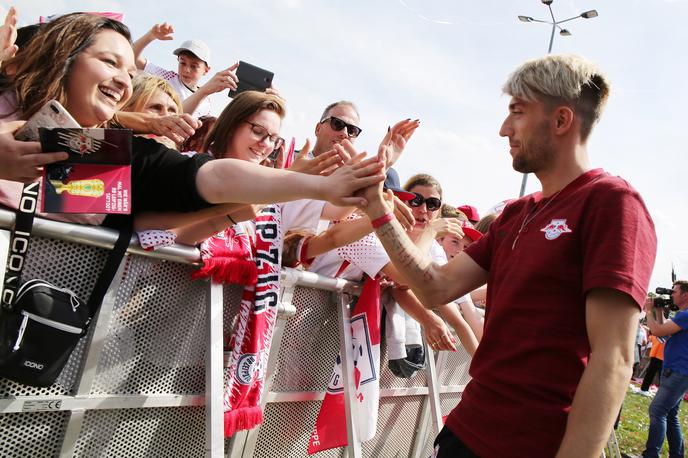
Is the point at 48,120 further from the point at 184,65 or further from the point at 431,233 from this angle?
the point at 184,65

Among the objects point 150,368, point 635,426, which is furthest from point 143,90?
point 635,426

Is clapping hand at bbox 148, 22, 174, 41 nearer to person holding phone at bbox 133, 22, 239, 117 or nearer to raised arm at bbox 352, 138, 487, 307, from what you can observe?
person holding phone at bbox 133, 22, 239, 117

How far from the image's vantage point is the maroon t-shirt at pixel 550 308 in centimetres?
185

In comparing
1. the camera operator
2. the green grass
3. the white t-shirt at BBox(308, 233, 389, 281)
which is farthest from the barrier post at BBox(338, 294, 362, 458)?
the green grass

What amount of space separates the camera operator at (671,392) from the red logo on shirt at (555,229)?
6.76m

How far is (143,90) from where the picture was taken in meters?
3.48

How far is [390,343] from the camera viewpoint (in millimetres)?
3875

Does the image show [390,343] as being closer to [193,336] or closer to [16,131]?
[193,336]

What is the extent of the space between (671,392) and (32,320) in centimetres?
807

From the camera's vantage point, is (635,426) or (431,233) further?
(635,426)

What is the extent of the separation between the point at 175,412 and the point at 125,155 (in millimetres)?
1186

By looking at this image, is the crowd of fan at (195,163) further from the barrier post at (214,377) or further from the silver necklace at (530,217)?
the silver necklace at (530,217)

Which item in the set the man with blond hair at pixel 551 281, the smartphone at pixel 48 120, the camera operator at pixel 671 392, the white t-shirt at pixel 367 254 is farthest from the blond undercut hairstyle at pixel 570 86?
the camera operator at pixel 671 392

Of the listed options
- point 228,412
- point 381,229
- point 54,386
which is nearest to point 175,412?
point 228,412
